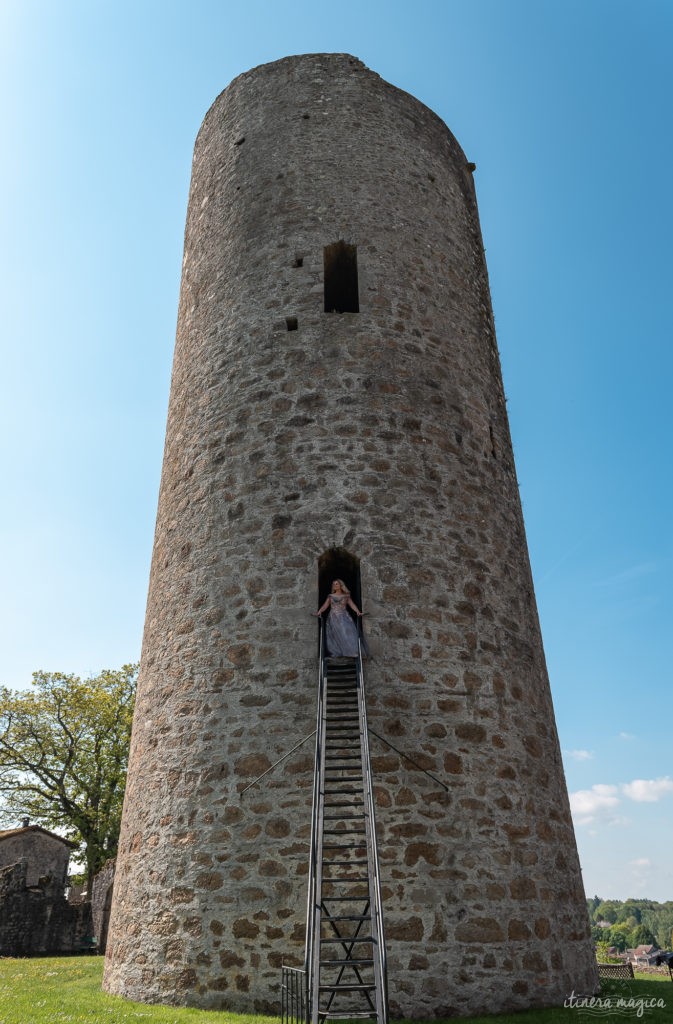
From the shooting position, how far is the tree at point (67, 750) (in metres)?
27.0

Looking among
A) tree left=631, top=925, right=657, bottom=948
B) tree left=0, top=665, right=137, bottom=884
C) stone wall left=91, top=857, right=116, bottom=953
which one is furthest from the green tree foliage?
stone wall left=91, top=857, right=116, bottom=953

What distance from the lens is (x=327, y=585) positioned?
8.52 meters

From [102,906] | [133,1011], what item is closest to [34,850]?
[102,906]

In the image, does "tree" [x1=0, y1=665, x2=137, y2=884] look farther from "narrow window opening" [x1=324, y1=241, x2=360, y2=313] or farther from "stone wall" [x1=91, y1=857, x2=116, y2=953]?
"narrow window opening" [x1=324, y1=241, x2=360, y2=313]

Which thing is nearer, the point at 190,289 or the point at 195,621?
the point at 195,621

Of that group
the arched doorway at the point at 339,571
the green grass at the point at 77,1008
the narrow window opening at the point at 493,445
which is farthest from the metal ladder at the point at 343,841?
the narrow window opening at the point at 493,445

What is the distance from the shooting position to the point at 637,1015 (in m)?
6.62

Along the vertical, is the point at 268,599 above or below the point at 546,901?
above

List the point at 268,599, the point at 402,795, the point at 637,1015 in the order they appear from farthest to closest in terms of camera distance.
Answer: the point at 268,599, the point at 402,795, the point at 637,1015

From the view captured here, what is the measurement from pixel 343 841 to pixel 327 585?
2681mm

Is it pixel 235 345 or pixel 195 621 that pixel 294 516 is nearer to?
pixel 195 621

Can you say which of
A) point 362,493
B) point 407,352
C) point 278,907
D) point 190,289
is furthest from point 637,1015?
point 190,289

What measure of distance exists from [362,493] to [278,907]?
416 centimetres

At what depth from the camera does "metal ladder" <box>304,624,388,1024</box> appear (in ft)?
18.5
